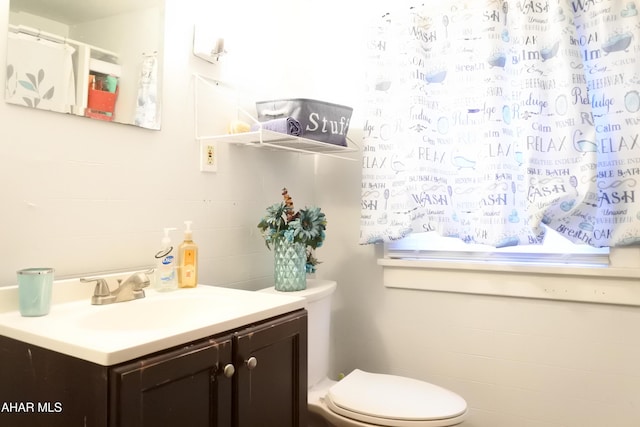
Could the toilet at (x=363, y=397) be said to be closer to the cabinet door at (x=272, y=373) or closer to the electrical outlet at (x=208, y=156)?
A: the cabinet door at (x=272, y=373)

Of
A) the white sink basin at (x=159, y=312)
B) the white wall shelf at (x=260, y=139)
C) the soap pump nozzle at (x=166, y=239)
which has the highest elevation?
the white wall shelf at (x=260, y=139)

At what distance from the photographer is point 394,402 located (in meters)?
1.45

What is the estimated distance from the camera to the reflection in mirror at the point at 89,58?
1.08 metres

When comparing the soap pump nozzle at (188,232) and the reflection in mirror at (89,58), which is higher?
the reflection in mirror at (89,58)

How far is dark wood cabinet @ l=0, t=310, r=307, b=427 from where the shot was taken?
785 mm

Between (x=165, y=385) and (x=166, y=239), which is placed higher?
(x=166, y=239)

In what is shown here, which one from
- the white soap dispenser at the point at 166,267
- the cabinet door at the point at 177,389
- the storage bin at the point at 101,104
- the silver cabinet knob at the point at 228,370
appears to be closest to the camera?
the cabinet door at the point at 177,389

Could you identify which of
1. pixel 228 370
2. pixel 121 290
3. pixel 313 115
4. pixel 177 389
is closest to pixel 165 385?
pixel 177 389

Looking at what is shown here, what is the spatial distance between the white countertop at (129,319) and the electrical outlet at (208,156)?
45 cm

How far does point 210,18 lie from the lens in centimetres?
160

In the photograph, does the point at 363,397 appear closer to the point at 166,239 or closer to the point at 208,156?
the point at 166,239

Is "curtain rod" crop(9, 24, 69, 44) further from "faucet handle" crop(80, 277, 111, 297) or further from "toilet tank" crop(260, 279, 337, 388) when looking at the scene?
"toilet tank" crop(260, 279, 337, 388)

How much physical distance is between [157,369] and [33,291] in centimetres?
40

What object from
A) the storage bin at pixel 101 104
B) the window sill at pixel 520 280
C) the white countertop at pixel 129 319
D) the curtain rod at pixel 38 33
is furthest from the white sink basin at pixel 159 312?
the window sill at pixel 520 280
